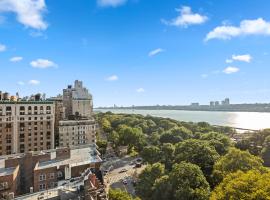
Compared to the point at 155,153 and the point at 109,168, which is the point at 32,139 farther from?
the point at 155,153

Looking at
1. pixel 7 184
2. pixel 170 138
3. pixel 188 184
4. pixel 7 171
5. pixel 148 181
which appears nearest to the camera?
pixel 7 184

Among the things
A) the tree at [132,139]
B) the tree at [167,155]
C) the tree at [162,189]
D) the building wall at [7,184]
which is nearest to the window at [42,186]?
the building wall at [7,184]

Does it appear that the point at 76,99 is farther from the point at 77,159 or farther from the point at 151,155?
the point at 77,159

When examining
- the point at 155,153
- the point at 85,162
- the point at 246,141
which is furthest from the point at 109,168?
the point at 246,141

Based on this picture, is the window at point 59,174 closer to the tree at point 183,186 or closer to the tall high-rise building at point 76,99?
the tree at point 183,186

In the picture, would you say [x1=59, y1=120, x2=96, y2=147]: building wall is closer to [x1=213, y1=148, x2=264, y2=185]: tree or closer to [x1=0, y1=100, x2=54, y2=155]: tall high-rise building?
[x1=0, y1=100, x2=54, y2=155]: tall high-rise building

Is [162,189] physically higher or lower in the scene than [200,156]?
lower

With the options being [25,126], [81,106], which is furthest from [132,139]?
[25,126]
